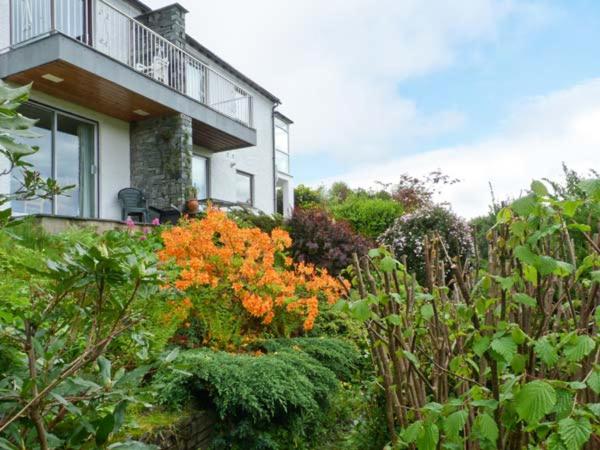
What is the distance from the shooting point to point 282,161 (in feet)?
63.3

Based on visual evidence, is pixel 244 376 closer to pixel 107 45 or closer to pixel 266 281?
pixel 266 281

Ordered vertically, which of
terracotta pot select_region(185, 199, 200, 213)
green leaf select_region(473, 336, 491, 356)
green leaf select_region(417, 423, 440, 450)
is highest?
terracotta pot select_region(185, 199, 200, 213)

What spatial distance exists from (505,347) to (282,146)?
18410 millimetres

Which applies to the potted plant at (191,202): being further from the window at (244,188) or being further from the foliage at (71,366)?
the foliage at (71,366)

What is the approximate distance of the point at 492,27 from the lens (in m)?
5.56

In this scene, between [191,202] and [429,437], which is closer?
[429,437]

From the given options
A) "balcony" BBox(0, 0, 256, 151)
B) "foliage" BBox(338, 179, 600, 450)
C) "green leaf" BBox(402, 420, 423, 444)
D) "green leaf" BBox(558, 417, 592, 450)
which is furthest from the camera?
"balcony" BBox(0, 0, 256, 151)

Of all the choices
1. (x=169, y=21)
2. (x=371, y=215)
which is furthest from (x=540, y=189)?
(x=371, y=215)

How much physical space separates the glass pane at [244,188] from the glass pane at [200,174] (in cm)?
179

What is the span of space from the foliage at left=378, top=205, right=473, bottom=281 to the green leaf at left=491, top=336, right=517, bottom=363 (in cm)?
835

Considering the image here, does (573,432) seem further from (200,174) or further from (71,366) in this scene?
(200,174)

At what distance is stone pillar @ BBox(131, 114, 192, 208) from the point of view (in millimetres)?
10617

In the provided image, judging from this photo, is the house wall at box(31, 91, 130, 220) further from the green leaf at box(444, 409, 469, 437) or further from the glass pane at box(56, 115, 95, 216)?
the green leaf at box(444, 409, 469, 437)

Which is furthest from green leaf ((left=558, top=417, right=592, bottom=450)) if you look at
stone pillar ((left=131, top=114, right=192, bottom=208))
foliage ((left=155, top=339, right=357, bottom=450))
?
stone pillar ((left=131, top=114, right=192, bottom=208))
